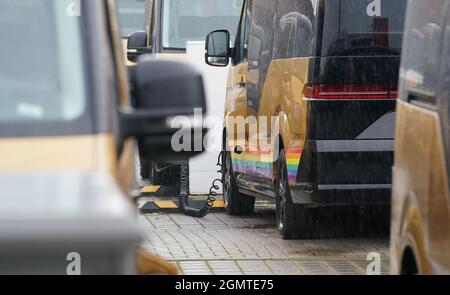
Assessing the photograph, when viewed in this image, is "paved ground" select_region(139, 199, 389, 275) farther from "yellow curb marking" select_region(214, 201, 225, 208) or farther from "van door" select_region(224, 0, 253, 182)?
"yellow curb marking" select_region(214, 201, 225, 208)

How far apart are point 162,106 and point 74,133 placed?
0.41 metres

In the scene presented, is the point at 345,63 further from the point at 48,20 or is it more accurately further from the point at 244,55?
the point at 48,20

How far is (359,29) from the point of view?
36.7 ft

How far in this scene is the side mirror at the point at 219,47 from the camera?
14555 millimetres

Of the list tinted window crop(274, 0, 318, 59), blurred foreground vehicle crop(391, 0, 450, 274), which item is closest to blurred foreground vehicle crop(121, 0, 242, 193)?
tinted window crop(274, 0, 318, 59)

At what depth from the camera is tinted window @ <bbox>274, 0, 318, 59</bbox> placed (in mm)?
11434

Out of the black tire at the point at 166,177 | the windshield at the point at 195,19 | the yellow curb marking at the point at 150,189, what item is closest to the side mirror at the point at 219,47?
the yellow curb marking at the point at 150,189

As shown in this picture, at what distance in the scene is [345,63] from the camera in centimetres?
1118

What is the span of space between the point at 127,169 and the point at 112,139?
21cm

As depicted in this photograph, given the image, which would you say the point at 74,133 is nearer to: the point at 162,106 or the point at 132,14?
the point at 162,106

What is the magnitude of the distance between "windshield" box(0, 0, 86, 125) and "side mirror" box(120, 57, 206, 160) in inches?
7.1

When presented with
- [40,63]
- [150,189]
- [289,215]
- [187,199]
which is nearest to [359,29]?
[289,215]

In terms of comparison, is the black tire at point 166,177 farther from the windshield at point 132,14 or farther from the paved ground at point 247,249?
the windshield at point 132,14
